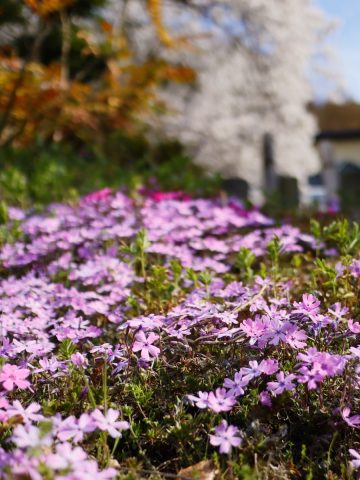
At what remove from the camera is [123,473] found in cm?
176

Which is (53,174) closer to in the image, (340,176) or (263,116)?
(340,176)

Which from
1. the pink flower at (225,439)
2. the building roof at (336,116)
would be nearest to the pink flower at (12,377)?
the pink flower at (225,439)

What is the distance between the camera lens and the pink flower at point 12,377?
6.23 feet

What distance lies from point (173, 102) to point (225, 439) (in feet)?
54.7

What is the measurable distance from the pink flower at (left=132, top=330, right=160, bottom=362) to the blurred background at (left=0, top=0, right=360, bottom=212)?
317 cm

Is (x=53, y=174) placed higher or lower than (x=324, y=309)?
higher

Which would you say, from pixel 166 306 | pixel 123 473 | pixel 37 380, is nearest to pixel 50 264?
pixel 166 306

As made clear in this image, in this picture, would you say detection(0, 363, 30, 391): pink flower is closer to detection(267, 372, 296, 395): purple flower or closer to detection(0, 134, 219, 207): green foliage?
detection(267, 372, 296, 395): purple flower

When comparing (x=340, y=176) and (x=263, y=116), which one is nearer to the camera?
(x=340, y=176)

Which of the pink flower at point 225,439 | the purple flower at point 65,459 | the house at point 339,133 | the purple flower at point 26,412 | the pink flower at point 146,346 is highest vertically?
the house at point 339,133

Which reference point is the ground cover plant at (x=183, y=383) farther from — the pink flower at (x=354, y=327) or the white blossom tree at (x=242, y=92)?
the white blossom tree at (x=242, y=92)

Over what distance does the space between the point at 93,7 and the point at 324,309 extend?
1046cm

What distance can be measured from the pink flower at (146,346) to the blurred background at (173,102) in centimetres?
317

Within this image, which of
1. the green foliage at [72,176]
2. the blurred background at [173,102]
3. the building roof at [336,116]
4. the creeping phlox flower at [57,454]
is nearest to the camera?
the creeping phlox flower at [57,454]
